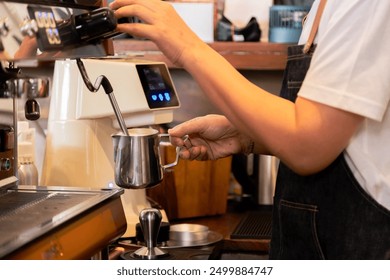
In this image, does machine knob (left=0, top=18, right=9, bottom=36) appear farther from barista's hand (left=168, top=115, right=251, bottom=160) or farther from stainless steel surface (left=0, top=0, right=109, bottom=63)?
barista's hand (left=168, top=115, right=251, bottom=160)

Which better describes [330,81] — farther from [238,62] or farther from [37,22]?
[238,62]

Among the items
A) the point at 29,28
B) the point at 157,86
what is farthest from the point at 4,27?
the point at 157,86

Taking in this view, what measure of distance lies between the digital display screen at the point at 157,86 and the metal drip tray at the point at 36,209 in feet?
1.69

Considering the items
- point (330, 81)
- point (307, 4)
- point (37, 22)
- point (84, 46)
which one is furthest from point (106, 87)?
point (307, 4)

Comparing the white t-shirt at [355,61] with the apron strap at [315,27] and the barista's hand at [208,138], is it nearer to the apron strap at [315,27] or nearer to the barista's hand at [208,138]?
the apron strap at [315,27]

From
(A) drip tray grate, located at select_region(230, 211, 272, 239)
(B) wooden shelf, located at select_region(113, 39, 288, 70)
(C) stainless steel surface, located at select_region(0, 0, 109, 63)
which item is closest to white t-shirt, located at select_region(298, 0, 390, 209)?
(C) stainless steel surface, located at select_region(0, 0, 109, 63)

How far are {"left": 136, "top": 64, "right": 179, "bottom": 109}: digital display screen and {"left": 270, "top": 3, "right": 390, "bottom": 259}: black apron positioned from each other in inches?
23.5

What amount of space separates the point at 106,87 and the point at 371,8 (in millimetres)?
466

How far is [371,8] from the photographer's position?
3.58 feet

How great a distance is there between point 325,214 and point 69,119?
81 centimetres

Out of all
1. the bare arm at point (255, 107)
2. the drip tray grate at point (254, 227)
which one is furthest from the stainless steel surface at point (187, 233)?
the bare arm at point (255, 107)

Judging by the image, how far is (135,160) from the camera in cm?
143

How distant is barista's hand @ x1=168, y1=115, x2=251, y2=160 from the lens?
57.7 inches

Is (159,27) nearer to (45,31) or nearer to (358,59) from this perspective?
(45,31)
